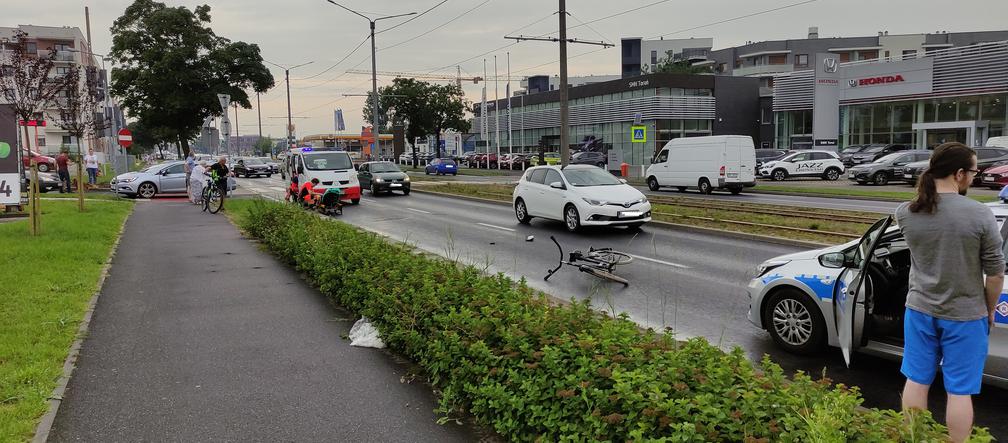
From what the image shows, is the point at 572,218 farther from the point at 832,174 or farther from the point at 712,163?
the point at 832,174

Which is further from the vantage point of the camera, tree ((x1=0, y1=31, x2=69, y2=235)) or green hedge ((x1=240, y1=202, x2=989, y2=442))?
tree ((x1=0, y1=31, x2=69, y2=235))

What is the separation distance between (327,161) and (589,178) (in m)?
11.9

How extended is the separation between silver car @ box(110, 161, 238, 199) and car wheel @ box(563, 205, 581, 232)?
17.2 meters

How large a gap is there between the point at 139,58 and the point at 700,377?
171 ft

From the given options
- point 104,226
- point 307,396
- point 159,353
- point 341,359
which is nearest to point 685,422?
point 307,396

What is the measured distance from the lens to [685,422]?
3.08 m

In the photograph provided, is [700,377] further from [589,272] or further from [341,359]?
[589,272]

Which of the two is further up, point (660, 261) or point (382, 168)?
point (382, 168)

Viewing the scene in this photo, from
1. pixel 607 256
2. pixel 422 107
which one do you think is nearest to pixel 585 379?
pixel 607 256

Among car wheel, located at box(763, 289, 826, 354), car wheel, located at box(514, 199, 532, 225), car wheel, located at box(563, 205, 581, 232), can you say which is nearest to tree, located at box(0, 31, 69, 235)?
car wheel, located at box(514, 199, 532, 225)

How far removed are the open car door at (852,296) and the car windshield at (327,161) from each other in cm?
2076

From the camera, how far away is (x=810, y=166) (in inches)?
1423

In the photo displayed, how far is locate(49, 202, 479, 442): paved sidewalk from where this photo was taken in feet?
14.4

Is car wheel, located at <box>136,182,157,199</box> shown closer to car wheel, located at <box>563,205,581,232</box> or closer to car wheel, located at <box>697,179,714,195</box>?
car wheel, located at <box>563,205,581,232</box>
